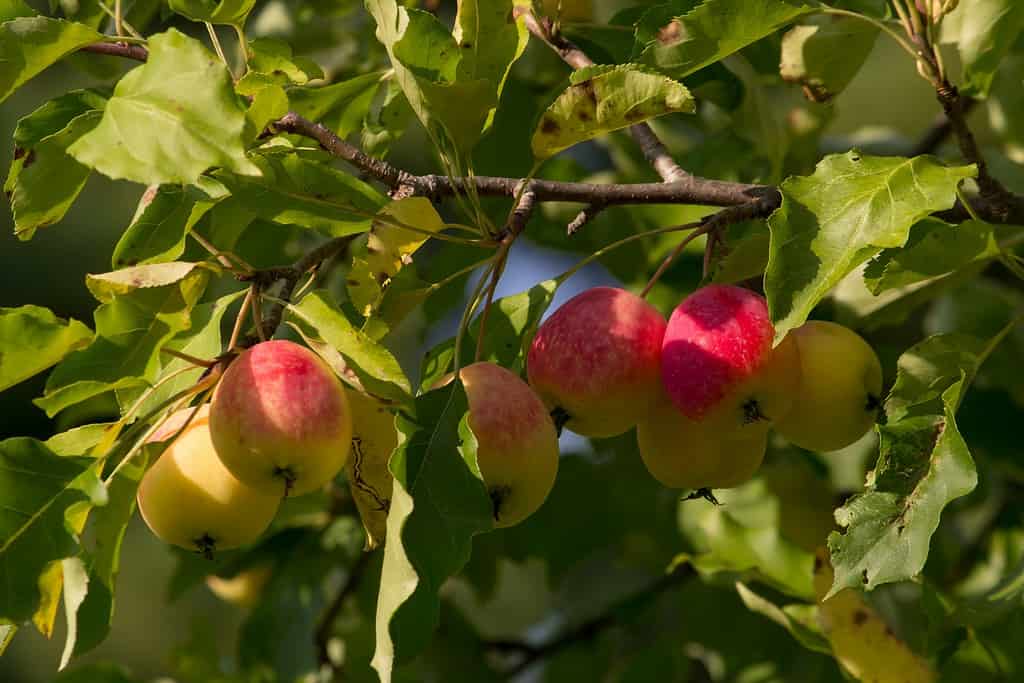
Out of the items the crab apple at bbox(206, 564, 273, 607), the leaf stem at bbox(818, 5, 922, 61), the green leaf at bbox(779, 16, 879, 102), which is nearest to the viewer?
the leaf stem at bbox(818, 5, 922, 61)

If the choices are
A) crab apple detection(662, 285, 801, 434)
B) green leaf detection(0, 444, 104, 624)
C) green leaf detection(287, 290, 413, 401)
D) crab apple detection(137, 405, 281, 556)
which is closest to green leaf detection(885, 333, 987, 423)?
crab apple detection(662, 285, 801, 434)

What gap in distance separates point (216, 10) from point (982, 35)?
805mm

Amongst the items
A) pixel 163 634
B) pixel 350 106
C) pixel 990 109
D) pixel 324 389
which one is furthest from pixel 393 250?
pixel 163 634

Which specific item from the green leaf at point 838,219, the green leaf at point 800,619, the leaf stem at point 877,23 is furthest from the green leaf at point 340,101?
the green leaf at point 800,619

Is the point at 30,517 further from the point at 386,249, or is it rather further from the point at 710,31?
the point at 710,31

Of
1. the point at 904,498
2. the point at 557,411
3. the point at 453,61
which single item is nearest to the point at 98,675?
the point at 557,411

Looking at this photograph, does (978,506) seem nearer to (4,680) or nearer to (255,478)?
(255,478)

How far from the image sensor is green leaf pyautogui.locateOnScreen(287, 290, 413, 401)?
102 centimetres

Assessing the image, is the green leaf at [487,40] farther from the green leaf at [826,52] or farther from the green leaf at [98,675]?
the green leaf at [98,675]

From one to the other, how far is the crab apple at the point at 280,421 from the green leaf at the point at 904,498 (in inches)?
16.2

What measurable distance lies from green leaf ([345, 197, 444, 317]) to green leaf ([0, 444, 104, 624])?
0.89ft

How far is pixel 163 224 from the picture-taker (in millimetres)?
1173

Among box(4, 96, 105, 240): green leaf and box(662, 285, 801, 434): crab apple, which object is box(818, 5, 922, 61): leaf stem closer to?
box(662, 285, 801, 434): crab apple

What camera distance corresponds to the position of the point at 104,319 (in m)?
1.11
